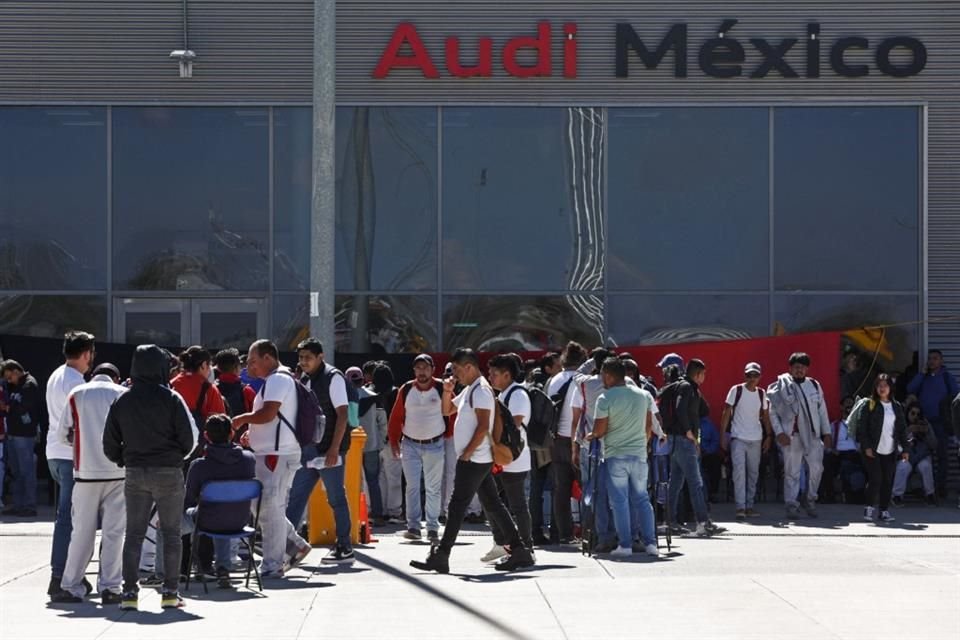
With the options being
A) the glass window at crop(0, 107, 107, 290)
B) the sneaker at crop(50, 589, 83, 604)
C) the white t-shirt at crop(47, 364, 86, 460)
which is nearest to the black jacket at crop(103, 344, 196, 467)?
the white t-shirt at crop(47, 364, 86, 460)

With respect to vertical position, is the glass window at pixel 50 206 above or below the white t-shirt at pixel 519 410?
above

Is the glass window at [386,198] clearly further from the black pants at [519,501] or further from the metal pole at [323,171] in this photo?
the black pants at [519,501]

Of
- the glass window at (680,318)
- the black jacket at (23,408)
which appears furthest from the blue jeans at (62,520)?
the glass window at (680,318)

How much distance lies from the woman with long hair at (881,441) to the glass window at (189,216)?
8.10 meters

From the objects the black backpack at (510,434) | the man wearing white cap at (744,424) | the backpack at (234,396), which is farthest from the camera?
the man wearing white cap at (744,424)

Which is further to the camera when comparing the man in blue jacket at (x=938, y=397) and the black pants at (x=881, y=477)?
the man in blue jacket at (x=938, y=397)

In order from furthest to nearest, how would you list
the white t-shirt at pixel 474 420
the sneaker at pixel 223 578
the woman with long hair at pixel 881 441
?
the woman with long hair at pixel 881 441
the white t-shirt at pixel 474 420
the sneaker at pixel 223 578

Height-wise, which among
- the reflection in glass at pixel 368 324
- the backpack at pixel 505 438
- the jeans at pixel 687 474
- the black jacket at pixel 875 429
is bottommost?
the jeans at pixel 687 474

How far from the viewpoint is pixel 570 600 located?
11.5 meters

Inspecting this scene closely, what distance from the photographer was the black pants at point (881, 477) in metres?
18.0

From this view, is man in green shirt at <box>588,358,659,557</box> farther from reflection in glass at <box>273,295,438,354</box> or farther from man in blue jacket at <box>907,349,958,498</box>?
reflection in glass at <box>273,295,438,354</box>

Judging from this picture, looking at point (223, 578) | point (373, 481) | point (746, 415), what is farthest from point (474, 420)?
point (746, 415)

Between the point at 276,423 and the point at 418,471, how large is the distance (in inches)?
142

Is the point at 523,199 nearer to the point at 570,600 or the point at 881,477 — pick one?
the point at 881,477
